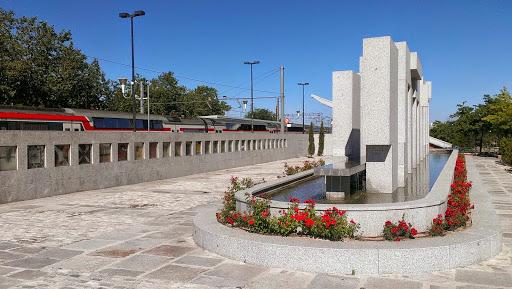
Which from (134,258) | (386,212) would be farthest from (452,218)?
(134,258)

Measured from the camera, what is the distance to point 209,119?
49500mm

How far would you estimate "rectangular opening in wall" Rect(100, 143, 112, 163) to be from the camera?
58.7 feet

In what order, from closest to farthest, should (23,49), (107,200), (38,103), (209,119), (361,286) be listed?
1. (361,286)
2. (107,200)
3. (23,49)
4. (38,103)
5. (209,119)

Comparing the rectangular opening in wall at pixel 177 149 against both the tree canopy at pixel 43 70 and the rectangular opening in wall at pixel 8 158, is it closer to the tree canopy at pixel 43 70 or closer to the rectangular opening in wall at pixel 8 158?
the rectangular opening in wall at pixel 8 158

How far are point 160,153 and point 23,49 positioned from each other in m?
21.5

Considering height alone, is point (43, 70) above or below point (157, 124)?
above

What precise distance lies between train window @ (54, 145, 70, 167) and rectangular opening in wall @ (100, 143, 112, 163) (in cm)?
181

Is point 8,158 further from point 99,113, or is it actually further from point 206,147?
point 99,113

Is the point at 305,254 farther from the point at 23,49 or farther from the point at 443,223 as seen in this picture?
the point at 23,49

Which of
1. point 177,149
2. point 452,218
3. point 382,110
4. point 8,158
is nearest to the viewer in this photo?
point 452,218

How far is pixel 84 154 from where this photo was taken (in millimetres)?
17000

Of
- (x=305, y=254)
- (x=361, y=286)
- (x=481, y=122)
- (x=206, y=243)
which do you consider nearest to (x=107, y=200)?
(x=206, y=243)

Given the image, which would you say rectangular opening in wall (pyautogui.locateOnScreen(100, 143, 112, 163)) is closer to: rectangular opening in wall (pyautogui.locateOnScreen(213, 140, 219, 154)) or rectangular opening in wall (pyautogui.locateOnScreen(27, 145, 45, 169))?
rectangular opening in wall (pyautogui.locateOnScreen(27, 145, 45, 169))

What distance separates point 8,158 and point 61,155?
2.10 meters
